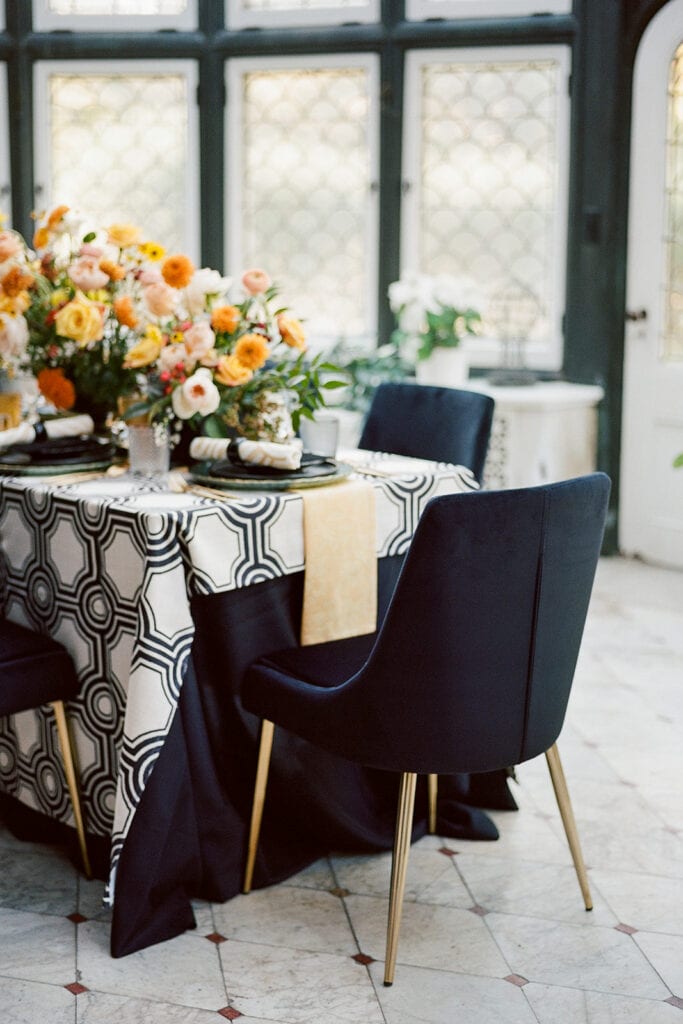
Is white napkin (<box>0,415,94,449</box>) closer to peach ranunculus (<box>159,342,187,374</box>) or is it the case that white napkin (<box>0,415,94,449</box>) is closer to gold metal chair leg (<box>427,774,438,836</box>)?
peach ranunculus (<box>159,342,187,374</box>)

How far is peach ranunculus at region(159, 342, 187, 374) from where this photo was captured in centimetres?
270

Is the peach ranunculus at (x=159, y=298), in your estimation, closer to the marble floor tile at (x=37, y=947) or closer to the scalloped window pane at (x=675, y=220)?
the marble floor tile at (x=37, y=947)

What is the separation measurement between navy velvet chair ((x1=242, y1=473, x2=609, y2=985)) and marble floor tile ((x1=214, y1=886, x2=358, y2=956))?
198mm

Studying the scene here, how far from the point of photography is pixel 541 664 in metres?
2.28

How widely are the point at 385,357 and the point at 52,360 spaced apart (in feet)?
9.32

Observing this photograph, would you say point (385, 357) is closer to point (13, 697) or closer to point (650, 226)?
point (650, 226)

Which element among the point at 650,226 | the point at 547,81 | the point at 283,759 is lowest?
the point at 283,759

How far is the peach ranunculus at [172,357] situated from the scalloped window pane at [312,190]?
3.11m

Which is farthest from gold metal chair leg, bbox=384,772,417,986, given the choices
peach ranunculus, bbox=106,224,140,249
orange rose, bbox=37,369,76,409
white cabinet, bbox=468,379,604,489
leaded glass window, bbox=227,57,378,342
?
leaded glass window, bbox=227,57,378,342

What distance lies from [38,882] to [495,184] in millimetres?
4018

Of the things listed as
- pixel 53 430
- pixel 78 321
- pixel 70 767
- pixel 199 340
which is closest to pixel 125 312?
pixel 78 321

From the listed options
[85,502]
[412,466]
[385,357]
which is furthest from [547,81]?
[85,502]

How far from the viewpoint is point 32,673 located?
2.54m

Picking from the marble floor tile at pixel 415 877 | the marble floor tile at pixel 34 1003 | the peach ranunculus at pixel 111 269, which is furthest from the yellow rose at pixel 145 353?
the marble floor tile at pixel 34 1003
